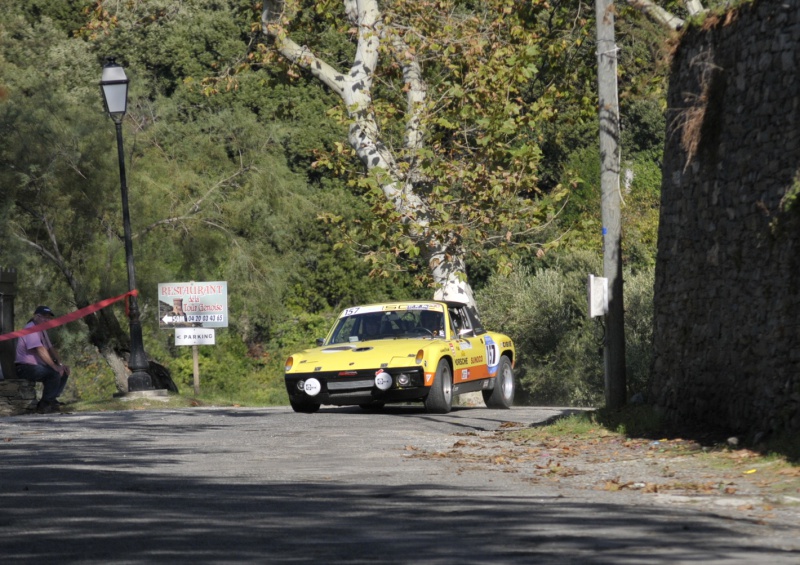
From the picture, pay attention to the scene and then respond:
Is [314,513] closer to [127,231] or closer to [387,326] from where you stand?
[387,326]

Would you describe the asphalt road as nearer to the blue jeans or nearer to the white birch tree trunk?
the blue jeans

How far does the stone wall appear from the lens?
39.1 feet

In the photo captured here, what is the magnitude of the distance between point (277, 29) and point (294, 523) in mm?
20337

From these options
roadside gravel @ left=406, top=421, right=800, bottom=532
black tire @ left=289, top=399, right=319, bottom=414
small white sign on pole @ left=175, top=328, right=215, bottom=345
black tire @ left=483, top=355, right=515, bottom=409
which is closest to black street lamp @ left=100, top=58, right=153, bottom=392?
black tire @ left=289, top=399, right=319, bottom=414

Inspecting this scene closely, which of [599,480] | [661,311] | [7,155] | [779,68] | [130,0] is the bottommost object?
[599,480]

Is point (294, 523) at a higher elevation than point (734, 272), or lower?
lower

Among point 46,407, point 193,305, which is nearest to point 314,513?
point 46,407

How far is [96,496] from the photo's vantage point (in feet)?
31.8

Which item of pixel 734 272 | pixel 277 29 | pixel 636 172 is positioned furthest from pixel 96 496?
pixel 636 172

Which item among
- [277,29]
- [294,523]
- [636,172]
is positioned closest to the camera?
[294,523]

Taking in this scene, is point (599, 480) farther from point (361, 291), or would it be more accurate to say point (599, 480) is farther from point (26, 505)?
point (361, 291)

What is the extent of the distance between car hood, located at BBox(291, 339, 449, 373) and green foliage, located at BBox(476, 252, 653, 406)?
13235 mm

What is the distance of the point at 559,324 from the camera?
35812 millimetres

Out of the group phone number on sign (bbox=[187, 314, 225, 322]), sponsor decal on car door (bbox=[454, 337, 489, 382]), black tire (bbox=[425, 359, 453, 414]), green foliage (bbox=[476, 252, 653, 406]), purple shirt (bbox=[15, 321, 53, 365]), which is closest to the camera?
black tire (bbox=[425, 359, 453, 414])
